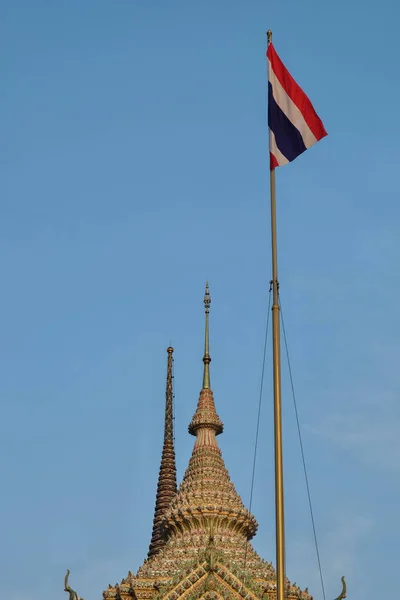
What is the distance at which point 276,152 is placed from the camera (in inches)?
1024

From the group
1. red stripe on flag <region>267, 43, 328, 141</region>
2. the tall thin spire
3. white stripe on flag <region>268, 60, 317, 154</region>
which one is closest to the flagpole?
white stripe on flag <region>268, 60, 317, 154</region>

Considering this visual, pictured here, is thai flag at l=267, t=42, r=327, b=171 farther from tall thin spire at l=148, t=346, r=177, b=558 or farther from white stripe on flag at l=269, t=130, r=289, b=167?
tall thin spire at l=148, t=346, r=177, b=558

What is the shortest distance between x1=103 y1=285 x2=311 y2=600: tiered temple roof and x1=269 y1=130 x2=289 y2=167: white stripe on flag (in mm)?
21086

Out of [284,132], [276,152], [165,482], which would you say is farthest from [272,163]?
[165,482]

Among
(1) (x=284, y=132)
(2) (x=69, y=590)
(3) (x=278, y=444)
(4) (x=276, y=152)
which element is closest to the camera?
(3) (x=278, y=444)

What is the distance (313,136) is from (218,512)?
25111mm

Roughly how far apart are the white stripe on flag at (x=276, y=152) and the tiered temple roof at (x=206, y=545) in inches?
830

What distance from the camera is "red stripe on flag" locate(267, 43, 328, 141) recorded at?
26078mm

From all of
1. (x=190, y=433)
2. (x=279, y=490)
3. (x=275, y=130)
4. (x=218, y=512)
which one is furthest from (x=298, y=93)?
(x=190, y=433)

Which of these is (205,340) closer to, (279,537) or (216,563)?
(216,563)

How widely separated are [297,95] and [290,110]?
451 mm

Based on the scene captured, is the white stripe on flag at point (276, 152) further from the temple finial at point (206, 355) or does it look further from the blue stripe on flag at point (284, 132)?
the temple finial at point (206, 355)

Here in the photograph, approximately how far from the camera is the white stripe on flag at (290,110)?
85.3 ft

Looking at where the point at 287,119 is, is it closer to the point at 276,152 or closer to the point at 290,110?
the point at 290,110
